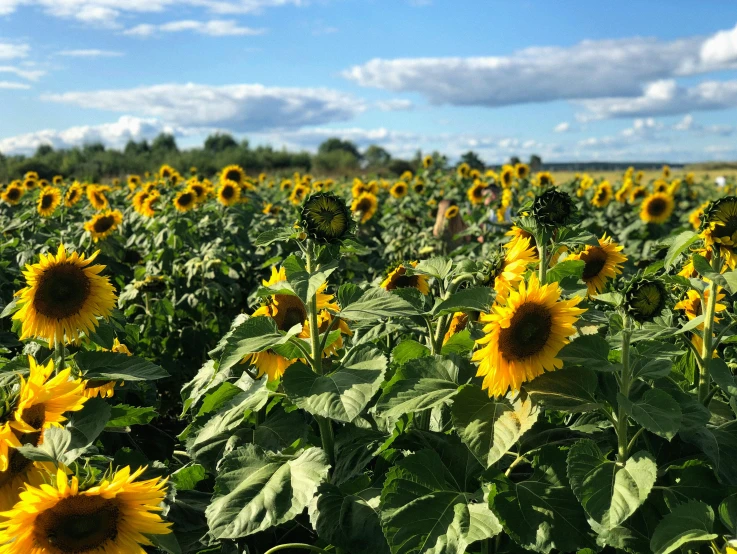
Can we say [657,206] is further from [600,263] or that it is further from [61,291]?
[61,291]

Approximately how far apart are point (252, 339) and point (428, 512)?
0.63 m

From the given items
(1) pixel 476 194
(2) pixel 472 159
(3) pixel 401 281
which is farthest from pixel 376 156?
(3) pixel 401 281

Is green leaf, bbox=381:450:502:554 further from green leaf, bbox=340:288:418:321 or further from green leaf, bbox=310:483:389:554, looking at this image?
green leaf, bbox=340:288:418:321

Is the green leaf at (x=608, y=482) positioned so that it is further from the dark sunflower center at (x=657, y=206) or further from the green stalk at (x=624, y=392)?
the dark sunflower center at (x=657, y=206)

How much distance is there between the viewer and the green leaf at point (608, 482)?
5.25 feet

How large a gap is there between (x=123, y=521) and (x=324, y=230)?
0.90 meters

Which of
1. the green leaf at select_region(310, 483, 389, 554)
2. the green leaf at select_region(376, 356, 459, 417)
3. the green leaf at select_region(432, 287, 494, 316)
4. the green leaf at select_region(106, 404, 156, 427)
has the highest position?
the green leaf at select_region(432, 287, 494, 316)

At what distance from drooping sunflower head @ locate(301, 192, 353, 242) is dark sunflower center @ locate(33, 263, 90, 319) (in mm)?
922

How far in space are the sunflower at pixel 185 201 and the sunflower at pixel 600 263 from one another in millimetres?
5696

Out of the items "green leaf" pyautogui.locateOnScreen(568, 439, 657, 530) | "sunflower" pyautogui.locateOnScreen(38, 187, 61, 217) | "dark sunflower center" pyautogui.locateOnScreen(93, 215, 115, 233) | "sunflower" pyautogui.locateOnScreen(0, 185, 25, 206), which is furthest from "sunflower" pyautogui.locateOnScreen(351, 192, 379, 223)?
"green leaf" pyautogui.locateOnScreen(568, 439, 657, 530)

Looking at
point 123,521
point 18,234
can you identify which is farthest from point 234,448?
point 18,234

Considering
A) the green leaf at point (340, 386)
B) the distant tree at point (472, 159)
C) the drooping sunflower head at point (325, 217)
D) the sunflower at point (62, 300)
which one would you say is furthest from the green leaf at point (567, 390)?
the distant tree at point (472, 159)

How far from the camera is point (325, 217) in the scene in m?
2.04

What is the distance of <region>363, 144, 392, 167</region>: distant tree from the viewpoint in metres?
36.3
